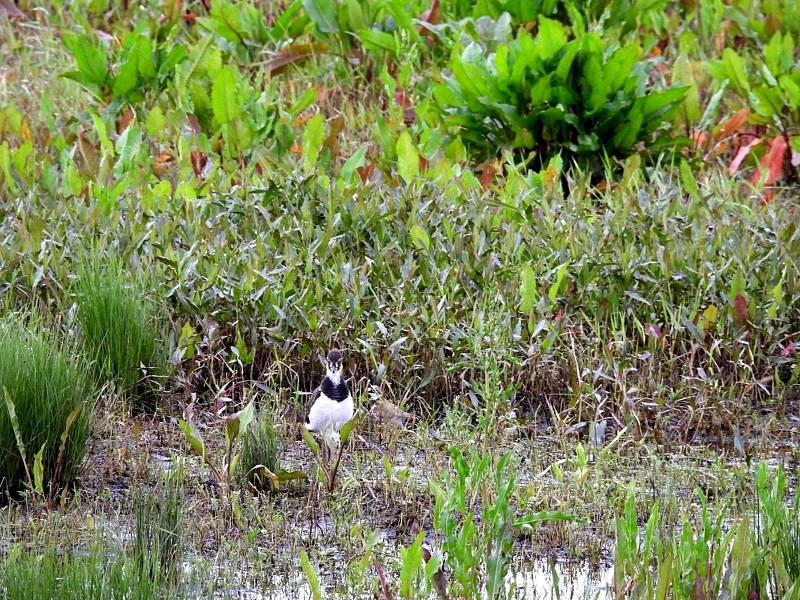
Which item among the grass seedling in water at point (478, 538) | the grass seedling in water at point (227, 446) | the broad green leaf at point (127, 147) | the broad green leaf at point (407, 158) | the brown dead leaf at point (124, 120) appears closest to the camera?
the grass seedling in water at point (478, 538)

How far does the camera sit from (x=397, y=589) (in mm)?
3084

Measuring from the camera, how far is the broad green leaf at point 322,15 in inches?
272

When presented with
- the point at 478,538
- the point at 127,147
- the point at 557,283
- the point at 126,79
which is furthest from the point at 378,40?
the point at 478,538

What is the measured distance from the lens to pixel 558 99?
19.2 feet

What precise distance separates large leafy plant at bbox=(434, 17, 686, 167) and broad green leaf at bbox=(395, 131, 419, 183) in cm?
49

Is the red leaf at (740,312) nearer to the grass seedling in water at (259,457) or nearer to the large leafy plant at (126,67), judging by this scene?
the grass seedling in water at (259,457)

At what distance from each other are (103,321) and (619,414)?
1.67 meters

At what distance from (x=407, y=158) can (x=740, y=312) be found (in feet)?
5.75

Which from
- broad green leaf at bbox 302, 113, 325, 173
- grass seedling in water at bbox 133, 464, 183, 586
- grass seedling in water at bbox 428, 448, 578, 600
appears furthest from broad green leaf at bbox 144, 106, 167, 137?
grass seedling in water at bbox 428, 448, 578, 600

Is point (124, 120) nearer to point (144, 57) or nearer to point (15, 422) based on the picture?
point (144, 57)

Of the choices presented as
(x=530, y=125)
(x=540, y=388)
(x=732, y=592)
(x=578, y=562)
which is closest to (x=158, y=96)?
(x=530, y=125)

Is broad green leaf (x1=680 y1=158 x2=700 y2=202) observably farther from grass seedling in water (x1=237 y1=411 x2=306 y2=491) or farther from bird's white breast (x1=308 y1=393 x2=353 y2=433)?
grass seedling in water (x1=237 y1=411 x2=306 y2=491)

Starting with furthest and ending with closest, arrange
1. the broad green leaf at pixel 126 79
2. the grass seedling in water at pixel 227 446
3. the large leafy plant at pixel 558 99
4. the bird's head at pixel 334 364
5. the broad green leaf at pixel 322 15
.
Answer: the broad green leaf at pixel 322 15, the broad green leaf at pixel 126 79, the large leafy plant at pixel 558 99, the bird's head at pixel 334 364, the grass seedling in water at pixel 227 446

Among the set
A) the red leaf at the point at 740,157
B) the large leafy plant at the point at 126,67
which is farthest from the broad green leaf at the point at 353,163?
the red leaf at the point at 740,157
